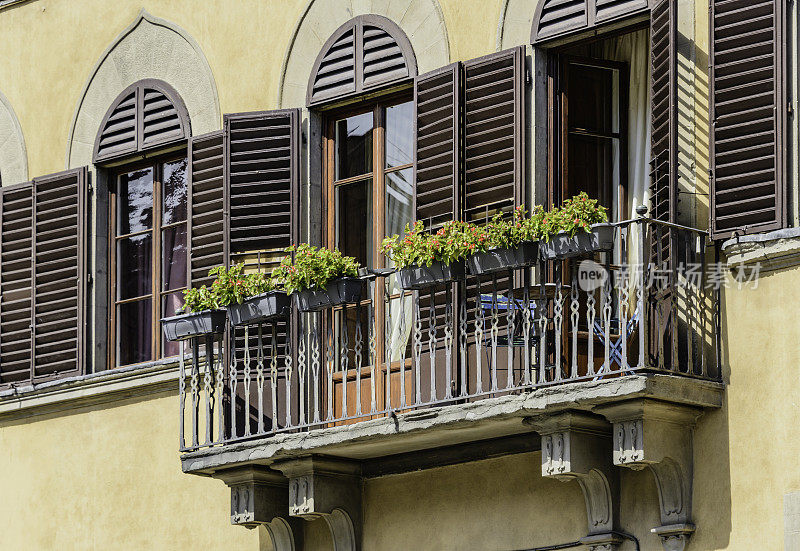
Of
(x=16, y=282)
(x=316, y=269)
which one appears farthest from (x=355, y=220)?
(x=16, y=282)

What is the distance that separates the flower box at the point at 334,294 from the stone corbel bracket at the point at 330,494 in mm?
1029

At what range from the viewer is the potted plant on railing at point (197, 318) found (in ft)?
42.7

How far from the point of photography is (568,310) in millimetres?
12125

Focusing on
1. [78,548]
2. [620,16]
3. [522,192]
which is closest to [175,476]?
[78,548]

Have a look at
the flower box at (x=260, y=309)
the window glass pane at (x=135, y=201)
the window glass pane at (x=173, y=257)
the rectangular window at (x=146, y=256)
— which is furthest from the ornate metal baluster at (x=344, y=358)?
the window glass pane at (x=135, y=201)

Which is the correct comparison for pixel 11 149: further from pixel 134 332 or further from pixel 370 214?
pixel 370 214

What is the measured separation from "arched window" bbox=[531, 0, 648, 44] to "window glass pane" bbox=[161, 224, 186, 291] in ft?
11.3

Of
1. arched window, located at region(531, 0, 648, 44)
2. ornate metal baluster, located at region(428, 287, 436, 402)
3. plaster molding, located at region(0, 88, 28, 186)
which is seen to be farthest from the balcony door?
plaster molding, located at region(0, 88, 28, 186)

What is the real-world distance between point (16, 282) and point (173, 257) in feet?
4.69

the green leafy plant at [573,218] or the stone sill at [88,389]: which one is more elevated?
the green leafy plant at [573,218]

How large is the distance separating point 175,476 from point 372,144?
2.79 meters

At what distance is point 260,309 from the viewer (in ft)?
42.1

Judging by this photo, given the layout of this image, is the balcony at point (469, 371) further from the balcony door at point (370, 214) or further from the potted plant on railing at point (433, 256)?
the potted plant on railing at point (433, 256)

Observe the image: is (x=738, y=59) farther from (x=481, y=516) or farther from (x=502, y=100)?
(x=481, y=516)
